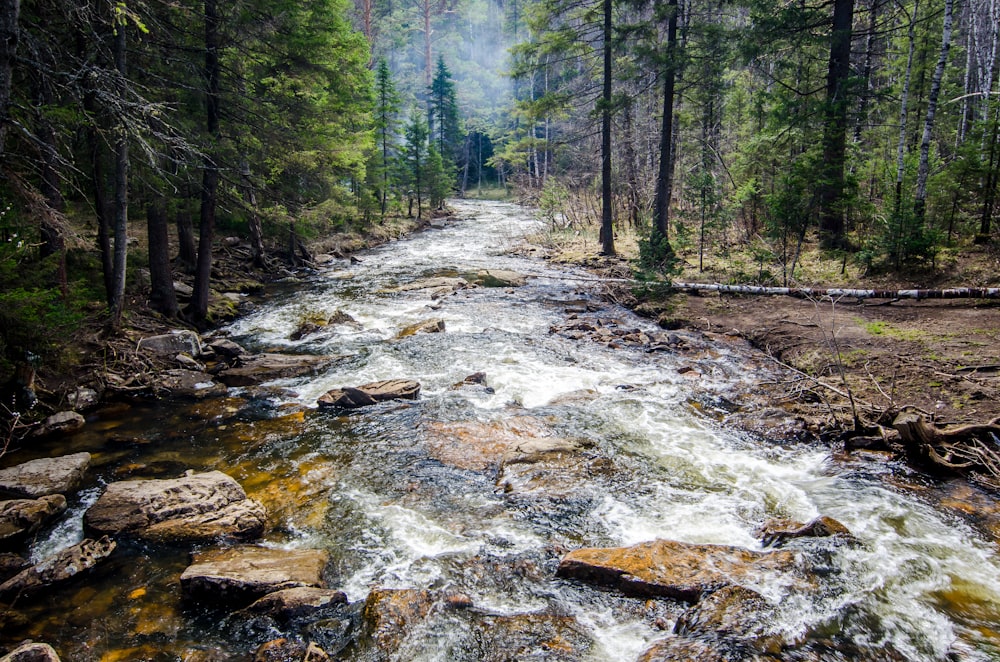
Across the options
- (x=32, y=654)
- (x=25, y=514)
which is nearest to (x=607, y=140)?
(x=25, y=514)

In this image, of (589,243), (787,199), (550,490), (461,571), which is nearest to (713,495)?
(550,490)

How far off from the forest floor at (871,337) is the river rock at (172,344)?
1113 centimetres

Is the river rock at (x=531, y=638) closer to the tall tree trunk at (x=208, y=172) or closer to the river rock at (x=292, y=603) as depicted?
the river rock at (x=292, y=603)

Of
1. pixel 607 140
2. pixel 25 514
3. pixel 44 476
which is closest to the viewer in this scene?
pixel 25 514

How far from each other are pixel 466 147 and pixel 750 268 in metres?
54.0

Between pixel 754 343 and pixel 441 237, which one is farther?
pixel 441 237

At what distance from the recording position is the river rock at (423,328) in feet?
42.7

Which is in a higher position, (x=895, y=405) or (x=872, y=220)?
(x=872, y=220)

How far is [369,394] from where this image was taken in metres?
9.14

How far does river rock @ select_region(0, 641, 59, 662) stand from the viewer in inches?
142

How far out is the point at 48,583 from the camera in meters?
4.72

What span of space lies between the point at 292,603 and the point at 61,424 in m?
5.74

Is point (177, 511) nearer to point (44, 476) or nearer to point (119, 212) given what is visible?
point (44, 476)

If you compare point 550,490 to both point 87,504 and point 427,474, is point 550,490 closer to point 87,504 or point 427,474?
point 427,474
